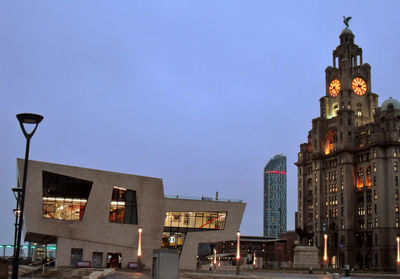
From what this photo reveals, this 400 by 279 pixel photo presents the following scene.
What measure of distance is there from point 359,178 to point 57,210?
97991 millimetres

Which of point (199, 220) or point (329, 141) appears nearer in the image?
point (199, 220)

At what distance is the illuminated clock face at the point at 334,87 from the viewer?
156 m

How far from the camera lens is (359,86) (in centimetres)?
15425

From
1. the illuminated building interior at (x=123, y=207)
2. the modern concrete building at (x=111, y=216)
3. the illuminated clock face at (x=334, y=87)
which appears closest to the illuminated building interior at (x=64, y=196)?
the modern concrete building at (x=111, y=216)

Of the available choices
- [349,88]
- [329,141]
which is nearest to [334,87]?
[349,88]

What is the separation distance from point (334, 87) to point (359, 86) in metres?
7.56

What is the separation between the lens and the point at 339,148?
14362 centimetres

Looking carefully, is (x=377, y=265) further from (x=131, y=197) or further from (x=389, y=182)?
(x=131, y=197)

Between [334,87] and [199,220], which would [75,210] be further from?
[334,87]

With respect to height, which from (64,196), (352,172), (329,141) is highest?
(329,141)

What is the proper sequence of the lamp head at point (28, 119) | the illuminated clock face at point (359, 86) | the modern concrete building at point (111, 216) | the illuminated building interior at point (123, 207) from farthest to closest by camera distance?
1. the illuminated clock face at point (359, 86)
2. the illuminated building interior at point (123, 207)
3. the modern concrete building at point (111, 216)
4. the lamp head at point (28, 119)

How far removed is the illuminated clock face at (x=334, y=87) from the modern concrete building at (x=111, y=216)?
91972 mm

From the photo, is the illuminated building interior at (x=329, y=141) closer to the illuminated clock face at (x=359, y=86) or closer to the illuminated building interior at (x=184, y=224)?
the illuminated clock face at (x=359, y=86)

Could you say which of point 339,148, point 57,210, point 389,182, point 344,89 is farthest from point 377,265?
point 57,210
